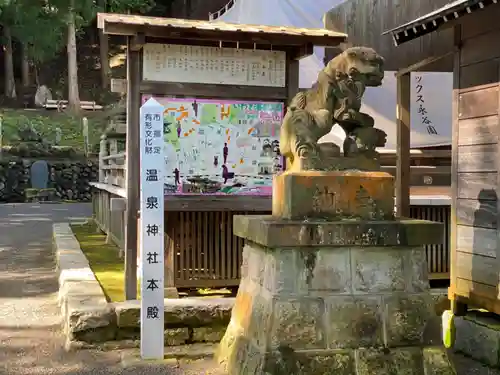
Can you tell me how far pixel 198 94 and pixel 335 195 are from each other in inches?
100.0

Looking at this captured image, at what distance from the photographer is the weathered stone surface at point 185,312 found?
5.35 meters

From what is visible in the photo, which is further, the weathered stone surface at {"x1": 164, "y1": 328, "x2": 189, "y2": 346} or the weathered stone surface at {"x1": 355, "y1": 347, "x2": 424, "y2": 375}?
the weathered stone surface at {"x1": 164, "y1": 328, "x2": 189, "y2": 346}

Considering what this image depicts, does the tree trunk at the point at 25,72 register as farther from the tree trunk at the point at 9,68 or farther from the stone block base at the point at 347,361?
the stone block base at the point at 347,361

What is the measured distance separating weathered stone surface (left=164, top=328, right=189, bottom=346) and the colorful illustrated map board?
159cm

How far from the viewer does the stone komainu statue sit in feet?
14.0

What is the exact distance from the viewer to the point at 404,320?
4051 millimetres

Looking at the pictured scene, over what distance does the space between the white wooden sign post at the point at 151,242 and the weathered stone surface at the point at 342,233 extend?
103cm

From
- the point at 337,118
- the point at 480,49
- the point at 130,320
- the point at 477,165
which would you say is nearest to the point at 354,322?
the point at 337,118

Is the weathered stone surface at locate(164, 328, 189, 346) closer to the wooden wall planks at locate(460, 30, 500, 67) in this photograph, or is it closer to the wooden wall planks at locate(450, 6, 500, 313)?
the wooden wall planks at locate(450, 6, 500, 313)

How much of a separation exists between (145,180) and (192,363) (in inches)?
61.2

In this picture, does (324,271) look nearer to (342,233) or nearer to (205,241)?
(342,233)

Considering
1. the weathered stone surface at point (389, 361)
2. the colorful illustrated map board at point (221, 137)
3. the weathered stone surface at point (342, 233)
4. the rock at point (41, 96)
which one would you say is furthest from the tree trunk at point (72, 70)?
the weathered stone surface at point (389, 361)

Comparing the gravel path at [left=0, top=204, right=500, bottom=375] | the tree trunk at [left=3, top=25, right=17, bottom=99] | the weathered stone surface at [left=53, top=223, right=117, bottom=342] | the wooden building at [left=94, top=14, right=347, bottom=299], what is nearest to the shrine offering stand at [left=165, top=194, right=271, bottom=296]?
the wooden building at [left=94, top=14, right=347, bottom=299]

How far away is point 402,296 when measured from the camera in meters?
4.07
